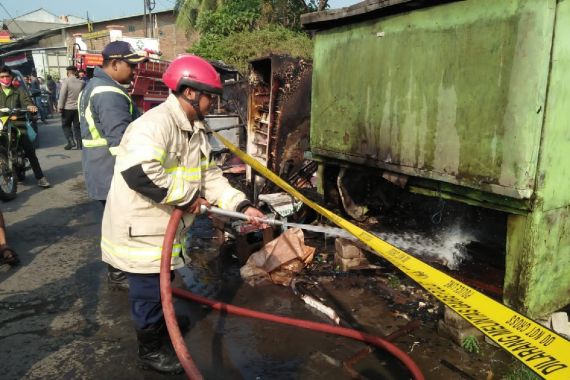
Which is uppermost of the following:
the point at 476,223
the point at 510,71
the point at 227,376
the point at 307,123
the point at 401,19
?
the point at 401,19

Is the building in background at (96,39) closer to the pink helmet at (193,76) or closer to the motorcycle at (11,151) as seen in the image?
the motorcycle at (11,151)

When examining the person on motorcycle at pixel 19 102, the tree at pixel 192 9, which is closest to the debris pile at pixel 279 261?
the person on motorcycle at pixel 19 102

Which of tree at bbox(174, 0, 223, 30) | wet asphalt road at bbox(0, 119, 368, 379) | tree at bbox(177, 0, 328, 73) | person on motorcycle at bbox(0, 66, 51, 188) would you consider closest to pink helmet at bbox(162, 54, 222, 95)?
wet asphalt road at bbox(0, 119, 368, 379)

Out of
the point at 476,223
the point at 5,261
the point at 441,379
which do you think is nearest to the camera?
the point at 441,379

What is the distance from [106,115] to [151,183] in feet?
5.62

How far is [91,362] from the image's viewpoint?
9.95 ft

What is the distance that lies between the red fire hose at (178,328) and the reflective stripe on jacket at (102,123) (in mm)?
1394

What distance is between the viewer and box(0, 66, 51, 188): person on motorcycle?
7.50 metres

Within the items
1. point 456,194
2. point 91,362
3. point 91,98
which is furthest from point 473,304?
point 91,98

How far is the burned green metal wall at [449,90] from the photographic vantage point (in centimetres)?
277

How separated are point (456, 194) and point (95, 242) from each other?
4249mm

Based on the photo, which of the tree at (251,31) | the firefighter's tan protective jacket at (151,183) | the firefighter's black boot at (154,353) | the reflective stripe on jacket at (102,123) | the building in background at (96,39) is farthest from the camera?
the building in background at (96,39)

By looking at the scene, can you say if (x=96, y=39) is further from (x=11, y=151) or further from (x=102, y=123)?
(x=102, y=123)

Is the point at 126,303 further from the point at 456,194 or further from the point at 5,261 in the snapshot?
the point at 456,194
